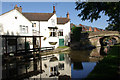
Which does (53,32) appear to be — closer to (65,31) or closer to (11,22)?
(65,31)

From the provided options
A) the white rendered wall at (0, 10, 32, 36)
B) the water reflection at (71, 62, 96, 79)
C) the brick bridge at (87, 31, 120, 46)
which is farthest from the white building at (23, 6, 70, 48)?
the water reflection at (71, 62, 96, 79)

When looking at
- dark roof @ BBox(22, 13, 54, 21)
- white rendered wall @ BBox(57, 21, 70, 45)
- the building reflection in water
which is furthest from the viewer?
white rendered wall @ BBox(57, 21, 70, 45)

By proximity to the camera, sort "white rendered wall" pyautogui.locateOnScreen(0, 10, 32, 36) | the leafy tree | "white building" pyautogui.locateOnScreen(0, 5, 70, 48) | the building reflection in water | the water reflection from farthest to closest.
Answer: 1. the leafy tree
2. "white building" pyautogui.locateOnScreen(0, 5, 70, 48)
3. "white rendered wall" pyautogui.locateOnScreen(0, 10, 32, 36)
4. the building reflection in water
5. the water reflection

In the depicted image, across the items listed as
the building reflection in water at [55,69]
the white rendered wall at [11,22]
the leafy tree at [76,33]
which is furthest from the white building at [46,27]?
the building reflection in water at [55,69]

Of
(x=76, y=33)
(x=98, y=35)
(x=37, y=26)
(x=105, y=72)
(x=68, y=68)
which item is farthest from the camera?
(x=98, y=35)

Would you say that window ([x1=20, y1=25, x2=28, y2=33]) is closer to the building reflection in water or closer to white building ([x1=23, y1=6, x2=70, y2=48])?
white building ([x1=23, y1=6, x2=70, y2=48])

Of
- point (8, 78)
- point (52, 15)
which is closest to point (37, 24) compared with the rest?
point (52, 15)

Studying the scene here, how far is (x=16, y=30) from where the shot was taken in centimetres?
2250

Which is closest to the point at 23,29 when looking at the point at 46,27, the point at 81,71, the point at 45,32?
the point at 45,32

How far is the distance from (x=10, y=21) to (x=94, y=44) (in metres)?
32.8

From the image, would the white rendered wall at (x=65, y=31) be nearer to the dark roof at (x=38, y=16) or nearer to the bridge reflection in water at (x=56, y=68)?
the dark roof at (x=38, y=16)

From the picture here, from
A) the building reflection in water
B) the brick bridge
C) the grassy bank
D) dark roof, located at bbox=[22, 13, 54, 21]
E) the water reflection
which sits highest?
dark roof, located at bbox=[22, 13, 54, 21]

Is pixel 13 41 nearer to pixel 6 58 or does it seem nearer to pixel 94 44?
pixel 6 58

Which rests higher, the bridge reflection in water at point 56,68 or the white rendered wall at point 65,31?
the white rendered wall at point 65,31
